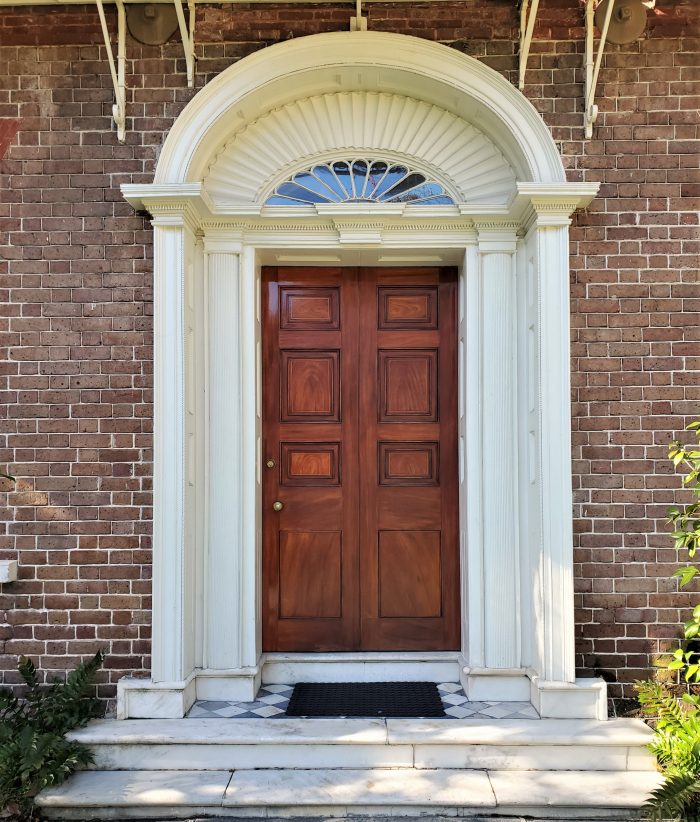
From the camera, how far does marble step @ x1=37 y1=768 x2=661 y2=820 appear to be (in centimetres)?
338

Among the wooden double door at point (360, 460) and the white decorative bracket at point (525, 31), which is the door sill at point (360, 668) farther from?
the white decorative bracket at point (525, 31)

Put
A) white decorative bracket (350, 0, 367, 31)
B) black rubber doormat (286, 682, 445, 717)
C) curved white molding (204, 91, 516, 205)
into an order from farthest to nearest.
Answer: curved white molding (204, 91, 516, 205) → white decorative bracket (350, 0, 367, 31) → black rubber doormat (286, 682, 445, 717)

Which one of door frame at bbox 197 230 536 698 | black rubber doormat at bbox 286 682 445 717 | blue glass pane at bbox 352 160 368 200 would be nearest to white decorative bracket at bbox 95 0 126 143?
door frame at bbox 197 230 536 698

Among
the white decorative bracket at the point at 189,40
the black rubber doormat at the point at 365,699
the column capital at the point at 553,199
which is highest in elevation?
the white decorative bracket at the point at 189,40

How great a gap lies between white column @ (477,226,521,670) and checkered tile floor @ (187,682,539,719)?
0.23 m

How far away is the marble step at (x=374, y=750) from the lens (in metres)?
3.64

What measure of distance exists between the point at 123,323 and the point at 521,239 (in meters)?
2.34

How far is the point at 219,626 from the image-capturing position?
Result: 4.25m

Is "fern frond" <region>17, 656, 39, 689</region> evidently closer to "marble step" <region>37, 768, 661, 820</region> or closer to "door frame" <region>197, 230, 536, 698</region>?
"marble step" <region>37, 768, 661, 820</region>

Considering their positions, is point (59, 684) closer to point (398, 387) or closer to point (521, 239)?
point (398, 387)

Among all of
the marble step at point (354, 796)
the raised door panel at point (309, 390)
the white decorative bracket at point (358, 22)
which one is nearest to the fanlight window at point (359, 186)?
the white decorative bracket at point (358, 22)

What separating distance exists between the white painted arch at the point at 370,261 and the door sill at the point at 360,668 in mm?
113

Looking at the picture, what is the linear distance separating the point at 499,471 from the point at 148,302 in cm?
221

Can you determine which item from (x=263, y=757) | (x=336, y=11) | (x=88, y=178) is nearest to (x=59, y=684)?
(x=263, y=757)
